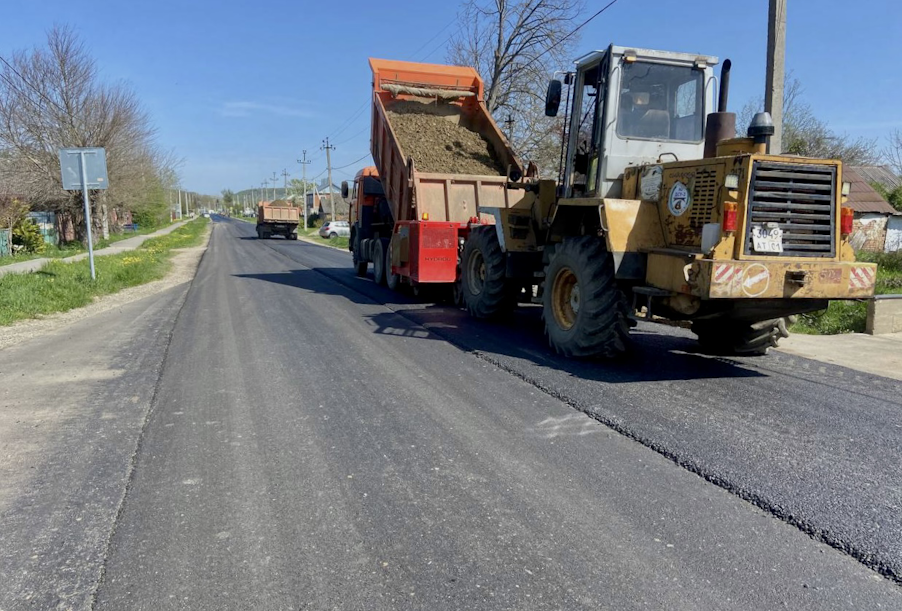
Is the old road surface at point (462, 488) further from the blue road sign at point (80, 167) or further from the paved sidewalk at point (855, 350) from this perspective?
the blue road sign at point (80, 167)

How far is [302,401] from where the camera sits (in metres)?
5.63

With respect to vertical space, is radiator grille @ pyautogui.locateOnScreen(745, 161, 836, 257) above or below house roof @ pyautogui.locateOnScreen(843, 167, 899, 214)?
below

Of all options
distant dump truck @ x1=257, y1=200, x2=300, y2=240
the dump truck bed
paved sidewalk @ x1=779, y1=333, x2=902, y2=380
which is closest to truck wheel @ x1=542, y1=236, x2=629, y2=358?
paved sidewalk @ x1=779, y1=333, x2=902, y2=380

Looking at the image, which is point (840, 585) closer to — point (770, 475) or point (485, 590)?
point (770, 475)

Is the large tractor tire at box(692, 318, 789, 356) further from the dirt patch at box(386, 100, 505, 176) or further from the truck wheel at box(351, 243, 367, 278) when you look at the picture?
the truck wheel at box(351, 243, 367, 278)

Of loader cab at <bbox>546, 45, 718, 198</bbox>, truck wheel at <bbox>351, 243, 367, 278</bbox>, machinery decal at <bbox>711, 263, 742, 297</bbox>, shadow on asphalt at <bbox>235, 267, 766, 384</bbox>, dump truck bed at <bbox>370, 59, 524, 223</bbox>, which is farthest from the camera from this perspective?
truck wheel at <bbox>351, 243, 367, 278</bbox>

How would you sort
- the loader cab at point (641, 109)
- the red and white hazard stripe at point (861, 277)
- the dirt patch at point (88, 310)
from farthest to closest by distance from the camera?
the dirt patch at point (88, 310), the loader cab at point (641, 109), the red and white hazard stripe at point (861, 277)

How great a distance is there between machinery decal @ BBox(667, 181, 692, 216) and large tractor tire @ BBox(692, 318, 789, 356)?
1.33m

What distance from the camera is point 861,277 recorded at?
5895mm

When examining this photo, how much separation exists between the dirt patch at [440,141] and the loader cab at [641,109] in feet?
16.7

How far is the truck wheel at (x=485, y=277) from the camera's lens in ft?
31.0

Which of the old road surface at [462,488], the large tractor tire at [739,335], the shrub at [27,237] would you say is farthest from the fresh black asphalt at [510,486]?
the shrub at [27,237]

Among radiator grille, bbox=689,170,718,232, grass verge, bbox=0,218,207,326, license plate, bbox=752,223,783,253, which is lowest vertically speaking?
grass verge, bbox=0,218,207,326

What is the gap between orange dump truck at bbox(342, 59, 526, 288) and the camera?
11.4 m
